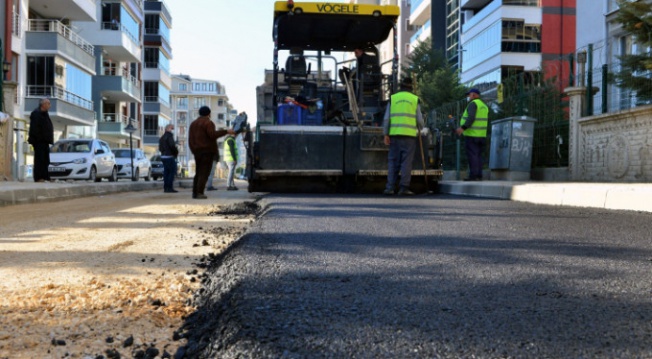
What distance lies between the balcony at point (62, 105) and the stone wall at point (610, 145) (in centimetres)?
2383

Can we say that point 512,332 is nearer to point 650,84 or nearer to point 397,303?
point 397,303

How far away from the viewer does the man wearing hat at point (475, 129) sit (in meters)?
13.3

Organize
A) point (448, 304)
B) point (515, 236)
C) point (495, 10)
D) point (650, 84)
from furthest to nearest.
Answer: point (495, 10) → point (650, 84) → point (515, 236) → point (448, 304)

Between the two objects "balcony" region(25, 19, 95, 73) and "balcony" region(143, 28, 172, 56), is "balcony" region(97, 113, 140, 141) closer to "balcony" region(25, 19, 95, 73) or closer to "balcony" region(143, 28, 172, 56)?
"balcony" region(25, 19, 95, 73)

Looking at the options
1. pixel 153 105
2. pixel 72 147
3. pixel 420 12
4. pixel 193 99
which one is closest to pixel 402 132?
pixel 72 147

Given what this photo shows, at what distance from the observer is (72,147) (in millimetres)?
21953

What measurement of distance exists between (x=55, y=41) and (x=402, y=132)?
80.8ft

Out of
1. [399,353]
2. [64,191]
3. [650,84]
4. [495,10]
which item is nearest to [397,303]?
[399,353]

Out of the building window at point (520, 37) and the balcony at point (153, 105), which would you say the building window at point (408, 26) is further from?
the building window at point (520, 37)

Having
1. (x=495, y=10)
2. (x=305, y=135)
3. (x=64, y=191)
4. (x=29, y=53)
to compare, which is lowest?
(x=64, y=191)

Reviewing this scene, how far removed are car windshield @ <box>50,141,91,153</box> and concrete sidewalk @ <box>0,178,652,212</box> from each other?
720cm

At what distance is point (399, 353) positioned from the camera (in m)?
1.67

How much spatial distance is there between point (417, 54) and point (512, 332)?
1283 inches

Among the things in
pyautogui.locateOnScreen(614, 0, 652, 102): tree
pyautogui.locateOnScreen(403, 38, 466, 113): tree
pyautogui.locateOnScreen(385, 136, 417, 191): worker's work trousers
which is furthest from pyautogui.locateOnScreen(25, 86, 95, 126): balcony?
pyautogui.locateOnScreen(614, 0, 652, 102): tree
